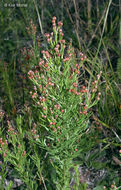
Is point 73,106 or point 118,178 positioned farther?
point 118,178

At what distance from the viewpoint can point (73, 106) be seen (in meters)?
1.28

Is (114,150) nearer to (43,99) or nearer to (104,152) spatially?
(104,152)

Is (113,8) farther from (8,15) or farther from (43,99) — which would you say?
(43,99)

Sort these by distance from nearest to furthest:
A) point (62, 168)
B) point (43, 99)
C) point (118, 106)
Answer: point (43, 99) → point (62, 168) → point (118, 106)

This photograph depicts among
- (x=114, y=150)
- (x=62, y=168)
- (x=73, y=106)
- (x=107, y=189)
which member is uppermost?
(x=73, y=106)

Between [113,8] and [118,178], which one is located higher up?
[113,8]

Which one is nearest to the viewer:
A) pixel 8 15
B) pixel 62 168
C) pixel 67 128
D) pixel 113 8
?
pixel 67 128

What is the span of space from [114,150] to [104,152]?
88mm

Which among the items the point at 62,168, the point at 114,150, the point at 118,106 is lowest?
the point at 114,150

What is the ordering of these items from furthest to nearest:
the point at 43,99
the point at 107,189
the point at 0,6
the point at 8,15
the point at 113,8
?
1. the point at 113,8
2. the point at 8,15
3. the point at 0,6
4. the point at 107,189
5. the point at 43,99

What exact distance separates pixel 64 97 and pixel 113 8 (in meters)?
1.87

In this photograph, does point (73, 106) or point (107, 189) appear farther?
point (107, 189)

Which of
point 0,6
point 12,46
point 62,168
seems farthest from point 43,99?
point 12,46

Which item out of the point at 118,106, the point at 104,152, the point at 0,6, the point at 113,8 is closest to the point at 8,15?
the point at 0,6
